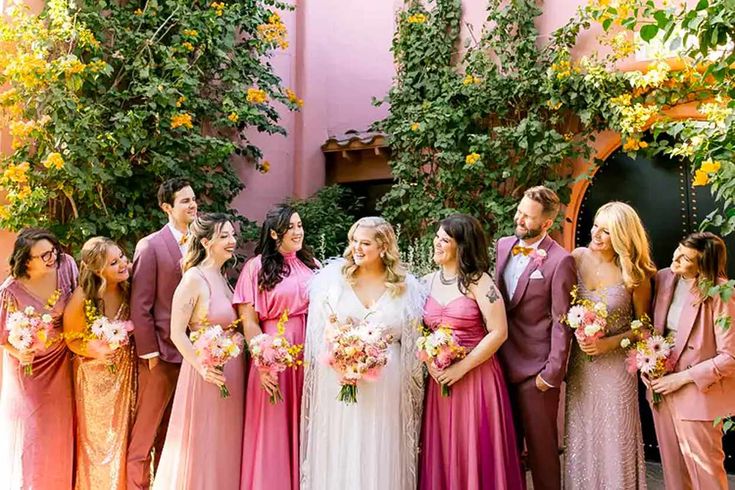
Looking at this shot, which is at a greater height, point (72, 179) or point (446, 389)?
point (72, 179)

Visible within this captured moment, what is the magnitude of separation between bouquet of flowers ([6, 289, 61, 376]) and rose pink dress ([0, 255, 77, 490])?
77 millimetres

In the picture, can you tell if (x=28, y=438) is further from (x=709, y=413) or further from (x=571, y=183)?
(x=571, y=183)

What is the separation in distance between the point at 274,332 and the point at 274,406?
0.44 m

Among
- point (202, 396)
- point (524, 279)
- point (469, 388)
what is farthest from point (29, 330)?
point (524, 279)


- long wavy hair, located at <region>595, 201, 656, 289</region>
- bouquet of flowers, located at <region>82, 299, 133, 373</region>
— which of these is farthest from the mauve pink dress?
bouquet of flowers, located at <region>82, 299, 133, 373</region>

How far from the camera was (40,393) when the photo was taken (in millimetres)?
4176

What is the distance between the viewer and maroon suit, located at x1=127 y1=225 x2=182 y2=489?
420cm

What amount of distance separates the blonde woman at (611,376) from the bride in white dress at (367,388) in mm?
984

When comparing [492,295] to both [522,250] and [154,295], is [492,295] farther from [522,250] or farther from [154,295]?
[154,295]

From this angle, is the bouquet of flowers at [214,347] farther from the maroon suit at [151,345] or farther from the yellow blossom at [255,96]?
the yellow blossom at [255,96]

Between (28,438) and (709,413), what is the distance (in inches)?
161

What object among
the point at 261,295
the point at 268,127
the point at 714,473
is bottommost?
the point at 714,473

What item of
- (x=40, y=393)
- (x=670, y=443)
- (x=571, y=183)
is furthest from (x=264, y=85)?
(x=670, y=443)

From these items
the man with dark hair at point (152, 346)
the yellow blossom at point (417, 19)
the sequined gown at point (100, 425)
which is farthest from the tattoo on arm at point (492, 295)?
the yellow blossom at point (417, 19)
